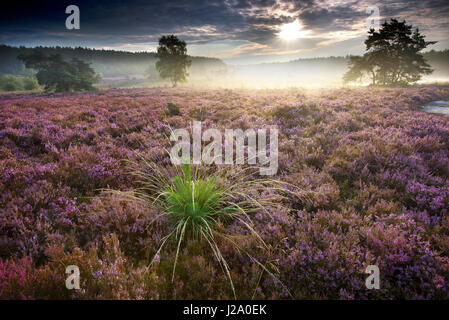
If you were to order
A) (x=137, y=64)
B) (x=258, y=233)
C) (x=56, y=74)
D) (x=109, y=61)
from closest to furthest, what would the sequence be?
(x=258, y=233), (x=56, y=74), (x=109, y=61), (x=137, y=64)

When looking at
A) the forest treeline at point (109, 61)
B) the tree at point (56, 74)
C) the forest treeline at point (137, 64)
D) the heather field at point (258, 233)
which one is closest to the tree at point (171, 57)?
the tree at point (56, 74)

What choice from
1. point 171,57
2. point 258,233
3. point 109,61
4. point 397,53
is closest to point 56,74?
point 171,57

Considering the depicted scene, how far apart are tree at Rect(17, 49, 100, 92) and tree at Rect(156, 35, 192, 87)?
19826mm

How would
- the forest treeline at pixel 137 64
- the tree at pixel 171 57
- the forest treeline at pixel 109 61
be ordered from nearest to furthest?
the tree at pixel 171 57 → the forest treeline at pixel 137 64 → the forest treeline at pixel 109 61

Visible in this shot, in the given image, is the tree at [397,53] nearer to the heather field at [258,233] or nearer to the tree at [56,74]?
the heather field at [258,233]

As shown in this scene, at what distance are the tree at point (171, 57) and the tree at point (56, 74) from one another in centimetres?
1983

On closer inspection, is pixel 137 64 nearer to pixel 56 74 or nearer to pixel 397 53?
pixel 56 74

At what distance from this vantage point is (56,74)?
117 feet

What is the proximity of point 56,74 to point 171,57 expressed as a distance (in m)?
26.6

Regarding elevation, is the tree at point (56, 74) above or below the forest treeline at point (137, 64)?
below

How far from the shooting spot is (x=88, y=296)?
6.87 feet

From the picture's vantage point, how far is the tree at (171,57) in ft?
175

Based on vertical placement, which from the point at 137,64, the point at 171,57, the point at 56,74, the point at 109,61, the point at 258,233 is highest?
the point at 137,64

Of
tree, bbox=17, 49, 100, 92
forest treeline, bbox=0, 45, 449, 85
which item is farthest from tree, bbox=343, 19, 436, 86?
tree, bbox=17, 49, 100, 92
